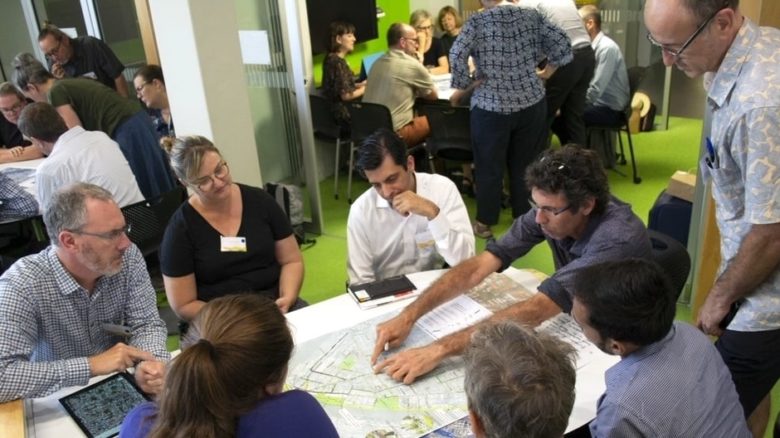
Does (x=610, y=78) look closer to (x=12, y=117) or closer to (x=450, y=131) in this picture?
(x=450, y=131)

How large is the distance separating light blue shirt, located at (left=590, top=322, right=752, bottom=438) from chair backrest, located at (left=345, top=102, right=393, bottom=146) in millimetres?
3200

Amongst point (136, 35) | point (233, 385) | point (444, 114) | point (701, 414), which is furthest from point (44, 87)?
point (701, 414)

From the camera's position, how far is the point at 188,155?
2.39m

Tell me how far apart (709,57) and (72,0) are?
604 centimetres

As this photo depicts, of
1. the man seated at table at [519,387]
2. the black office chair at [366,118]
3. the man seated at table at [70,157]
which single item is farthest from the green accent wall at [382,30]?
the man seated at table at [519,387]

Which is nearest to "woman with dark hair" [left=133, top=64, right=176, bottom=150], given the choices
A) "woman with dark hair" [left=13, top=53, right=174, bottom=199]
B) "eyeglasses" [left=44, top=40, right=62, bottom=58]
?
"woman with dark hair" [left=13, top=53, right=174, bottom=199]

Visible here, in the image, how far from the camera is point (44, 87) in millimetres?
4184

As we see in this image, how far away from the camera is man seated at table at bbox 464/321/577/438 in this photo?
1.13m

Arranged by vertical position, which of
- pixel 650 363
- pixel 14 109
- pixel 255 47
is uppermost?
pixel 255 47

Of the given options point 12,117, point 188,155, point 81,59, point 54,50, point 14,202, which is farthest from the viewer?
point 81,59

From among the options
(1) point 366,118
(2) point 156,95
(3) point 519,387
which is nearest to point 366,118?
(1) point 366,118

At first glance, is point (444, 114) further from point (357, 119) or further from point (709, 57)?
point (709, 57)

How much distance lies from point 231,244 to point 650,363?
165 centimetres

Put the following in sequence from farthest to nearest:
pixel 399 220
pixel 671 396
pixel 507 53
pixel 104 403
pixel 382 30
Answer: pixel 382 30 → pixel 507 53 → pixel 399 220 → pixel 104 403 → pixel 671 396
